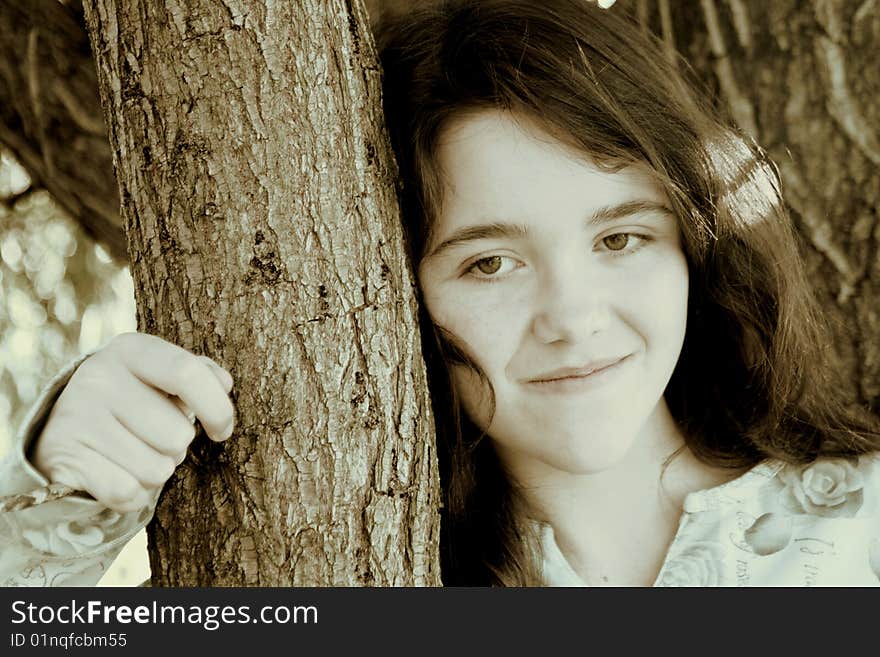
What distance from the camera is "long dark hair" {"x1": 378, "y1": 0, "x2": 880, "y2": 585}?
1650 mm

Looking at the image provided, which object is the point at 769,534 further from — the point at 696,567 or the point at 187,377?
the point at 187,377

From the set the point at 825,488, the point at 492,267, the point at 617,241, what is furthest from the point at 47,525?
the point at 825,488

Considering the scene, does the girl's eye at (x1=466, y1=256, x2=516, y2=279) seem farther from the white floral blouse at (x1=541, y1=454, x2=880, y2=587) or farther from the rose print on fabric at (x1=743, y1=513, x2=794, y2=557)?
the rose print on fabric at (x1=743, y1=513, x2=794, y2=557)

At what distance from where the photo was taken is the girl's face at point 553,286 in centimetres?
158

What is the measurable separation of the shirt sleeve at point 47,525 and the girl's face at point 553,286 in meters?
0.59

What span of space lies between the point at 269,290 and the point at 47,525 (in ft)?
1.38

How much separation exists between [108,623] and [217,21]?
87 cm

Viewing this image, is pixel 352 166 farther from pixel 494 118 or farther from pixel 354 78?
pixel 494 118

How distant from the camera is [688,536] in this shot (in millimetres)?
1883

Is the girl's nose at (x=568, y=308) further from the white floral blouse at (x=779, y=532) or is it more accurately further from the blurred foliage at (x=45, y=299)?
the blurred foliage at (x=45, y=299)

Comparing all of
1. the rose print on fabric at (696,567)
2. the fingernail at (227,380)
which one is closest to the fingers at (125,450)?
the fingernail at (227,380)

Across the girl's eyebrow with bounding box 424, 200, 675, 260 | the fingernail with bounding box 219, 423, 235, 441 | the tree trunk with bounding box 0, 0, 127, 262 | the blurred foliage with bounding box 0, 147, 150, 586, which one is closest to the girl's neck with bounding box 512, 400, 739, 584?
the girl's eyebrow with bounding box 424, 200, 675, 260

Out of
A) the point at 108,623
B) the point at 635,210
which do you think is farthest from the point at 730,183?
the point at 108,623

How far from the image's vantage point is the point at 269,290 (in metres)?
1.36
